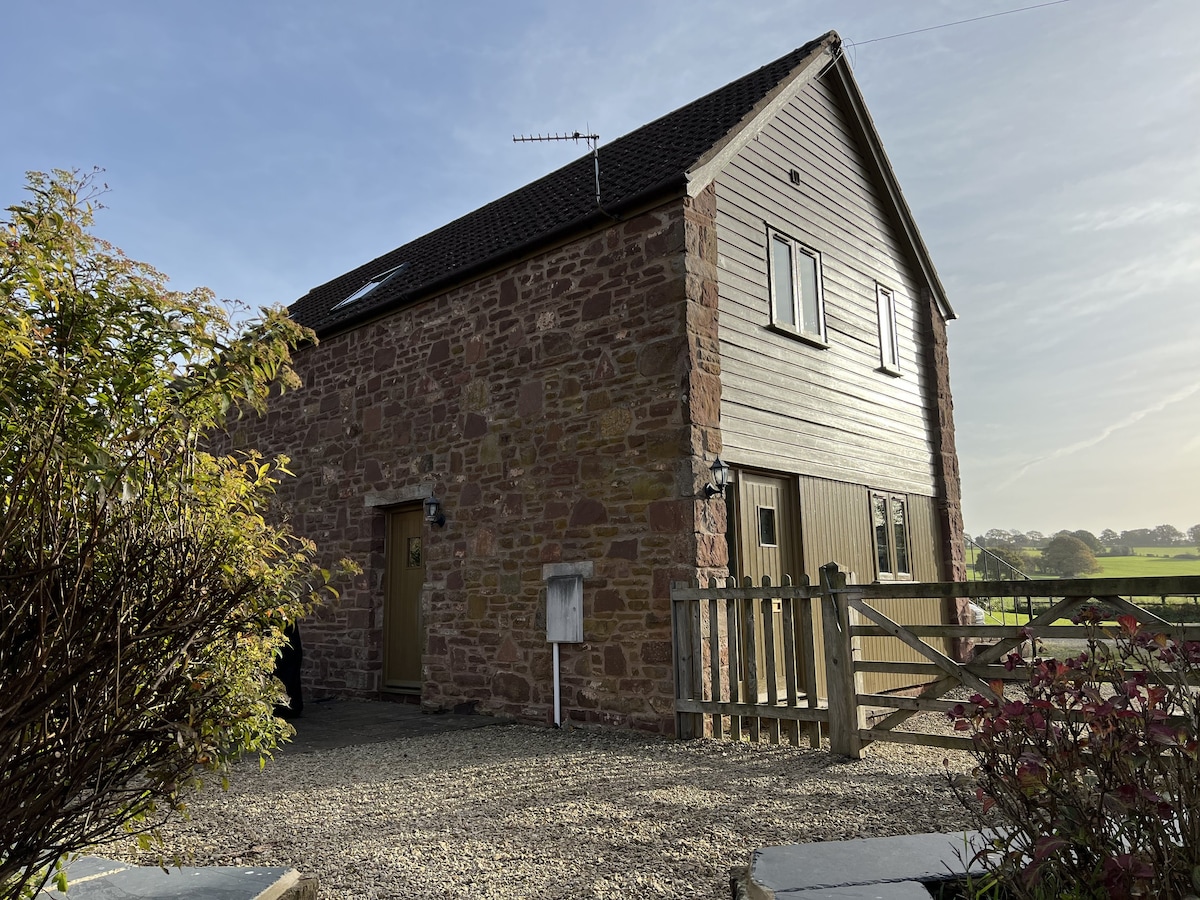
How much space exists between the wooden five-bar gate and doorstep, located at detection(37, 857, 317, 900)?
3.95 metres

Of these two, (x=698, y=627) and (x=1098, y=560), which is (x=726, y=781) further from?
(x=1098, y=560)

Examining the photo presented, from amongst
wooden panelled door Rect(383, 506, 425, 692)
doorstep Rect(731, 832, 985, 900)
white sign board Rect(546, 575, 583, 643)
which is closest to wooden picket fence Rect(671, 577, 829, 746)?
white sign board Rect(546, 575, 583, 643)

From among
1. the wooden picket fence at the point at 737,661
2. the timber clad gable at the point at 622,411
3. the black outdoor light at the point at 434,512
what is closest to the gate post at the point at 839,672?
the wooden picket fence at the point at 737,661

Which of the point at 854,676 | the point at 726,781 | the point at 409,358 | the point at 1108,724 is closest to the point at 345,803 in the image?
the point at 726,781

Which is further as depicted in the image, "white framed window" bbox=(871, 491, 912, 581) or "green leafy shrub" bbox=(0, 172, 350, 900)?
"white framed window" bbox=(871, 491, 912, 581)

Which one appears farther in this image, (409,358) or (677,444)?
(409,358)

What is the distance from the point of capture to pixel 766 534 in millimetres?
8820

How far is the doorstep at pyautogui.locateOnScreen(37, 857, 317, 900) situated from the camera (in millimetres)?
2717

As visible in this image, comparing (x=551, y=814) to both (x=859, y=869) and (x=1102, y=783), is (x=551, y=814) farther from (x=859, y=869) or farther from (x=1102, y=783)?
(x=1102, y=783)

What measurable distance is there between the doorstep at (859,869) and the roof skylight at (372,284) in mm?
11240

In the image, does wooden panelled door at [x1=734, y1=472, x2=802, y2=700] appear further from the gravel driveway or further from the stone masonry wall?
the gravel driveway

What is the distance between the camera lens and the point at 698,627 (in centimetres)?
723

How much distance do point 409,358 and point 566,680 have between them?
4.79 metres

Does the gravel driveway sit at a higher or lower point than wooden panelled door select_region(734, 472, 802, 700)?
lower
